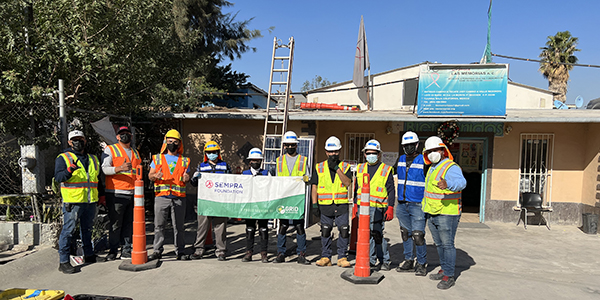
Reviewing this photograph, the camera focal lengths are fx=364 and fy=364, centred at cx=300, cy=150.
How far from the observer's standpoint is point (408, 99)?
1564 cm

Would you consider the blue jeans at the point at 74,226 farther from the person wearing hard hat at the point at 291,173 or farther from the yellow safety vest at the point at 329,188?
the yellow safety vest at the point at 329,188

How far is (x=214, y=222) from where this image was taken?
593 centimetres

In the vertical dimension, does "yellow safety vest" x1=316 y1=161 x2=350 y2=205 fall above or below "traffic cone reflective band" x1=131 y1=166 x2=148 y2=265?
above

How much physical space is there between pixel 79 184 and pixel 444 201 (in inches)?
200

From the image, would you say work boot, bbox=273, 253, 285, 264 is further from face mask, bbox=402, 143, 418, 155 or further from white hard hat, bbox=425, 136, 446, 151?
white hard hat, bbox=425, 136, 446, 151

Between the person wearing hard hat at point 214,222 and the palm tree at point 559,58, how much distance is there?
25427 millimetres

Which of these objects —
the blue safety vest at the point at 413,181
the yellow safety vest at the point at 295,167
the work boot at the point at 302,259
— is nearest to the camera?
the blue safety vest at the point at 413,181

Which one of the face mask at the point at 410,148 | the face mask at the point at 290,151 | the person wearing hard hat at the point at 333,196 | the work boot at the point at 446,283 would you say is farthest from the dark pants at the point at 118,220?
the work boot at the point at 446,283

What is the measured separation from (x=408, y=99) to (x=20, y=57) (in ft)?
44.2

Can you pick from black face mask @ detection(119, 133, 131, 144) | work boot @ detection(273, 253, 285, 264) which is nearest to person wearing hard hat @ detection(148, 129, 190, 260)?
black face mask @ detection(119, 133, 131, 144)

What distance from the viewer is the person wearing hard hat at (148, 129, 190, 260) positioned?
218 inches

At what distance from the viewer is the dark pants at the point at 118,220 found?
18.3 feet

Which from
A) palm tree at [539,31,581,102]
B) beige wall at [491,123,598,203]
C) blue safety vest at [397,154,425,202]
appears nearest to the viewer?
blue safety vest at [397,154,425,202]

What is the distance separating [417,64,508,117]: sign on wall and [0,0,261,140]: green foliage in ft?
19.6
